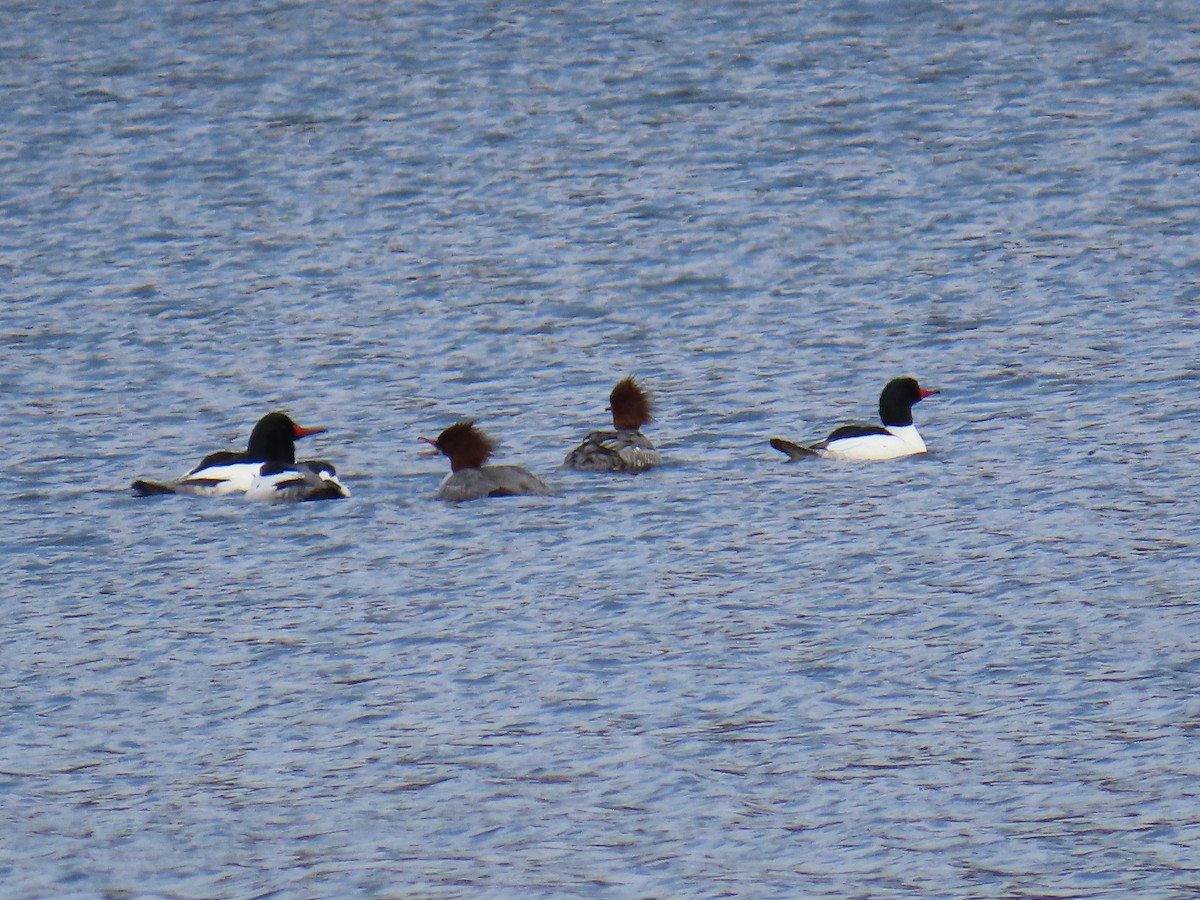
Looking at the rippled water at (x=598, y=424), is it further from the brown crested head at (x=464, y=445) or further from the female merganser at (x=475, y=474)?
the brown crested head at (x=464, y=445)

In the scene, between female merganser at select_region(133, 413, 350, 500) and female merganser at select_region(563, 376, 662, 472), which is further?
female merganser at select_region(563, 376, 662, 472)

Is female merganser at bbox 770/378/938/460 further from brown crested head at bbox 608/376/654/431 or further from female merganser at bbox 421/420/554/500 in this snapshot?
female merganser at bbox 421/420/554/500

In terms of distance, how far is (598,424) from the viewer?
17125 mm

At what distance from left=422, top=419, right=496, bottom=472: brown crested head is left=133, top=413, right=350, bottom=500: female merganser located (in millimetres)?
831

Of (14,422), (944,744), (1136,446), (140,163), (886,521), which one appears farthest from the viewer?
(140,163)

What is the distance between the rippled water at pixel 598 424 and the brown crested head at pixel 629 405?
383mm

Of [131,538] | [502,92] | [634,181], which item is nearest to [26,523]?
[131,538]

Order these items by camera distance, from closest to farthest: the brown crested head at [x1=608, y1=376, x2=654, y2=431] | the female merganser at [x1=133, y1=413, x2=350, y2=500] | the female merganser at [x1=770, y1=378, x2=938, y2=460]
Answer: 1. the female merganser at [x1=133, y1=413, x2=350, y2=500]
2. the female merganser at [x1=770, y1=378, x2=938, y2=460]
3. the brown crested head at [x1=608, y1=376, x2=654, y2=431]

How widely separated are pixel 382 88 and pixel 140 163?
408 cm

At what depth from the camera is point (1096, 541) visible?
1298 centimetres

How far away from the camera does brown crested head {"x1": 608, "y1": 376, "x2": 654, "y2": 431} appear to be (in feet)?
53.0

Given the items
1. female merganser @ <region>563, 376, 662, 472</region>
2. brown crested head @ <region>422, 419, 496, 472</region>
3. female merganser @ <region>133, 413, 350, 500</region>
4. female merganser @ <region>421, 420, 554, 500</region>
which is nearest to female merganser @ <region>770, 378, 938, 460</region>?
female merganser @ <region>563, 376, 662, 472</region>

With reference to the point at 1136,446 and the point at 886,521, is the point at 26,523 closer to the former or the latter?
the point at 886,521

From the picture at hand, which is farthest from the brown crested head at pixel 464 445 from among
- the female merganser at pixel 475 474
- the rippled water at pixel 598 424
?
the rippled water at pixel 598 424
